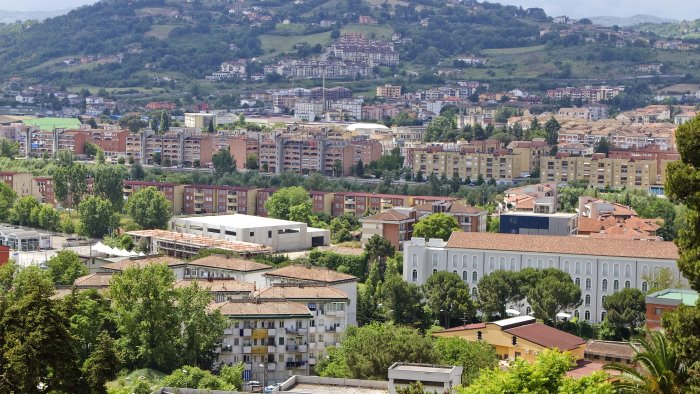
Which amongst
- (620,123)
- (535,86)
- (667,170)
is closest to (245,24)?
(535,86)

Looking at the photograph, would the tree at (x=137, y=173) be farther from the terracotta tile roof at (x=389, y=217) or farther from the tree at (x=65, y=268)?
the tree at (x=65, y=268)

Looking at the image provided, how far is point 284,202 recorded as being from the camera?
32.9m

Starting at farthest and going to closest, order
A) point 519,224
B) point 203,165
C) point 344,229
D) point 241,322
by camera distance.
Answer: point 203,165 → point 344,229 → point 519,224 → point 241,322

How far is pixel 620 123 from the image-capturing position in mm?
55438

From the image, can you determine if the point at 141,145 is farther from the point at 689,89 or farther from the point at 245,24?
the point at 245,24

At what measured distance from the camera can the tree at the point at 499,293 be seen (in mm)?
21141

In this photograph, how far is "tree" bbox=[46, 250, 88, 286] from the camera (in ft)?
71.3

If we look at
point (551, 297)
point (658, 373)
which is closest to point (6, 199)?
point (551, 297)

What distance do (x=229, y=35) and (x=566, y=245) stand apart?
210 ft

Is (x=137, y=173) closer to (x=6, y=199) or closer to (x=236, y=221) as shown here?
(x=6, y=199)

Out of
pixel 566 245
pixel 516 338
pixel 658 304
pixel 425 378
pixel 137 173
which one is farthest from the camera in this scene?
pixel 137 173

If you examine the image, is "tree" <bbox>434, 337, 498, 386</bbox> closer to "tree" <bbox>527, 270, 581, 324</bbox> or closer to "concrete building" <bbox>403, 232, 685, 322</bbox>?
"tree" <bbox>527, 270, 581, 324</bbox>

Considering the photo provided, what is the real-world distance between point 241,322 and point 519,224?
1085 centimetres

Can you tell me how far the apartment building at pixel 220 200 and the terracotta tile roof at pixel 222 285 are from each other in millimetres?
14706
